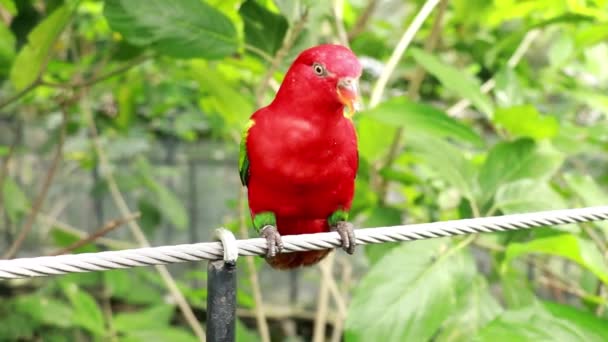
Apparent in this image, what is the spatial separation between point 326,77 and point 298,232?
0.24 m

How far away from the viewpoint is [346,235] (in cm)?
70

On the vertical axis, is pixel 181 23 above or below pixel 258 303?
above

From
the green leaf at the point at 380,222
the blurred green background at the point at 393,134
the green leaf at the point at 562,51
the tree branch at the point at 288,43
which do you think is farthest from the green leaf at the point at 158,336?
the green leaf at the point at 562,51

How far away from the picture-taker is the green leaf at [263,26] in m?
0.84

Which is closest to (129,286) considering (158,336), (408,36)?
(158,336)

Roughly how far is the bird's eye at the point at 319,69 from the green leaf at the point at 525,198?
426 mm

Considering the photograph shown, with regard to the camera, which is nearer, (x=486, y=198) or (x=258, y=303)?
(x=486, y=198)

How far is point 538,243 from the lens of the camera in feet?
2.41

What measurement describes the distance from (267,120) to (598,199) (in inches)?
26.1

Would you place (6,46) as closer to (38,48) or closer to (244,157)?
(38,48)

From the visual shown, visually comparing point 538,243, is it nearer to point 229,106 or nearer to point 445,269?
point 445,269

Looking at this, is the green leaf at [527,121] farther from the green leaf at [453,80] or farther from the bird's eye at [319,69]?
the bird's eye at [319,69]

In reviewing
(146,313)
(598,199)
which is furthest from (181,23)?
(146,313)

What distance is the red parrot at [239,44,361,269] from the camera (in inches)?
24.6
